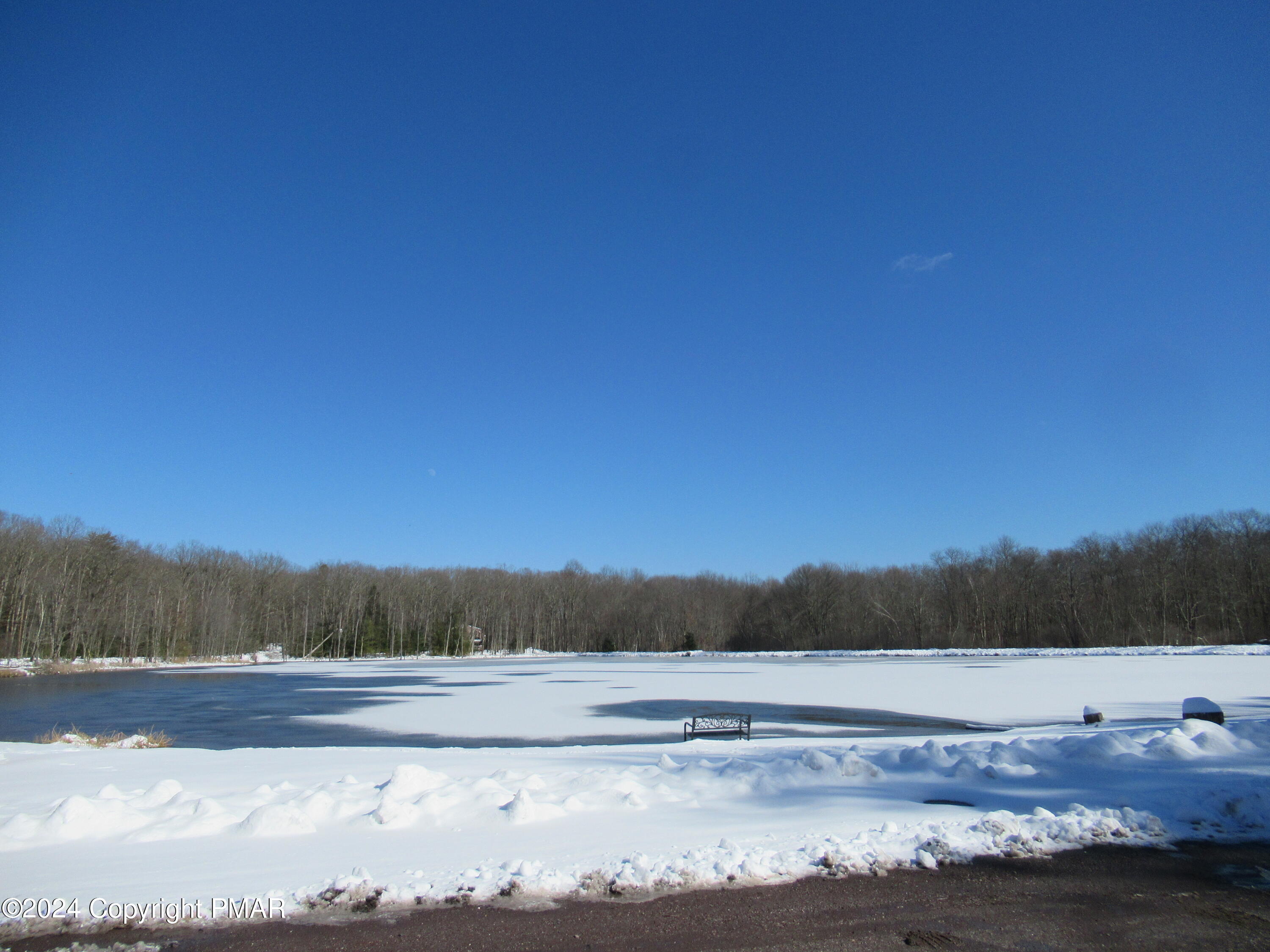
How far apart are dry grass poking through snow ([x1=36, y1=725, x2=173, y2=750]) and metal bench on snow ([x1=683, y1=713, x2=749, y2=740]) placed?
421 inches

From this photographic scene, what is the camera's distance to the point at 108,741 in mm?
14883

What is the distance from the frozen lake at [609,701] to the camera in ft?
56.3

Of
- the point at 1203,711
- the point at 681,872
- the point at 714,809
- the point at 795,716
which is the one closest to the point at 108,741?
Result: the point at 714,809

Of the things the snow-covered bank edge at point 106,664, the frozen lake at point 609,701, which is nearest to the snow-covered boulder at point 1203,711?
the frozen lake at point 609,701

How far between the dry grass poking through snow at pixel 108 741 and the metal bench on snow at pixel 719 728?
10.7m

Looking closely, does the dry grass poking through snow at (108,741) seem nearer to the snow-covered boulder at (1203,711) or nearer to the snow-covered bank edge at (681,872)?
the snow-covered bank edge at (681,872)

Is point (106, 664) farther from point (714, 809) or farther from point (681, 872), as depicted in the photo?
point (681, 872)

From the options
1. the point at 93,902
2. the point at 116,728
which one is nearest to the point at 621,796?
the point at 93,902

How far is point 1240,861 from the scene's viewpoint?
5.30m

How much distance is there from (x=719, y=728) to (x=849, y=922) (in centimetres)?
1161

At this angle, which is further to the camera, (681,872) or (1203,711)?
(1203,711)

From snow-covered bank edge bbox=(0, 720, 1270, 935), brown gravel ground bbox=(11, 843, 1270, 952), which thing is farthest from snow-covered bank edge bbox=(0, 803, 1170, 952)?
brown gravel ground bbox=(11, 843, 1270, 952)

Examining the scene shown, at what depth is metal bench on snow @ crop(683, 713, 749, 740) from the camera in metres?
15.2

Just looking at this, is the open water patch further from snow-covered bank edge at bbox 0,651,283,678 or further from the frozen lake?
snow-covered bank edge at bbox 0,651,283,678
